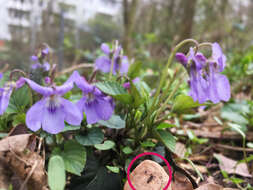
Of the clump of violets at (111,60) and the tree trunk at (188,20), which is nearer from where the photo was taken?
the clump of violets at (111,60)

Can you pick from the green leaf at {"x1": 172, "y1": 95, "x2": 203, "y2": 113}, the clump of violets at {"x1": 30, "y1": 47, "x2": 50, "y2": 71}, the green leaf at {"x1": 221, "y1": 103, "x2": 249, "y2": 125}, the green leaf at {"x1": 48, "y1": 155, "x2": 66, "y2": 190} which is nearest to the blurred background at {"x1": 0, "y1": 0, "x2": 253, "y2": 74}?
the green leaf at {"x1": 221, "y1": 103, "x2": 249, "y2": 125}

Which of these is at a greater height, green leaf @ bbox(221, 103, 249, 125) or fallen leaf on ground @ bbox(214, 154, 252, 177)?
green leaf @ bbox(221, 103, 249, 125)

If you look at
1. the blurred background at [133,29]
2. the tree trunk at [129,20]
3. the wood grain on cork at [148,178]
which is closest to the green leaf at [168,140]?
the wood grain on cork at [148,178]

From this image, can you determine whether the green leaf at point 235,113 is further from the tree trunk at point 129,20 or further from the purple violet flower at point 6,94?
the tree trunk at point 129,20

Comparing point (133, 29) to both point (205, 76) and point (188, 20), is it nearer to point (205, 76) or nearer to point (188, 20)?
point (188, 20)

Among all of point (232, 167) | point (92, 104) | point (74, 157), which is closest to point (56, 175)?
point (74, 157)

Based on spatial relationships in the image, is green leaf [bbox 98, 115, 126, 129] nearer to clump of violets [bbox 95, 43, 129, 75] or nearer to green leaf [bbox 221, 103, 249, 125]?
clump of violets [bbox 95, 43, 129, 75]
